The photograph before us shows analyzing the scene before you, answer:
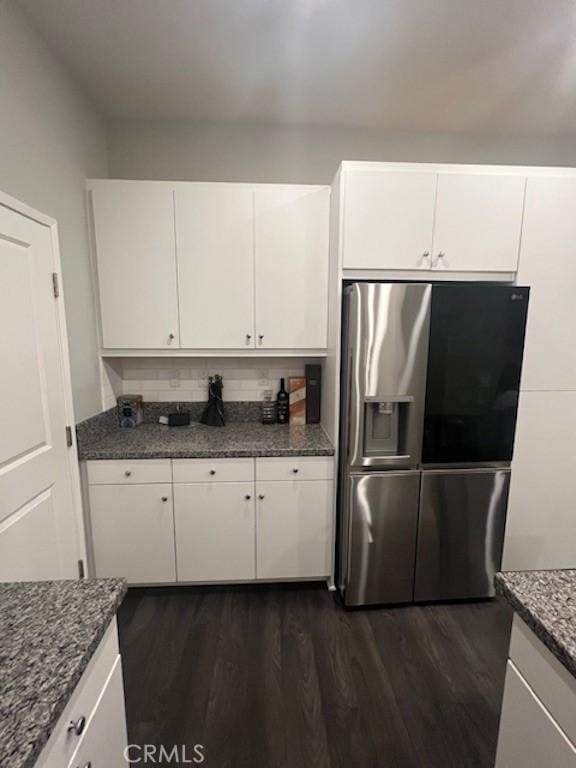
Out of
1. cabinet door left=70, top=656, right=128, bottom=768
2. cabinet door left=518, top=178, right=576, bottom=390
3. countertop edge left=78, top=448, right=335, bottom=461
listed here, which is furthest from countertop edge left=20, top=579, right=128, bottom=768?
cabinet door left=518, top=178, right=576, bottom=390

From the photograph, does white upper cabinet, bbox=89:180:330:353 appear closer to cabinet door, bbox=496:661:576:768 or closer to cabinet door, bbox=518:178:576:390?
cabinet door, bbox=518:178:576:390

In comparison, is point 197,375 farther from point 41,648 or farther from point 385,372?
point 41,648

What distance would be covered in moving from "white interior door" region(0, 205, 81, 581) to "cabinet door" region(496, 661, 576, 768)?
164 cm

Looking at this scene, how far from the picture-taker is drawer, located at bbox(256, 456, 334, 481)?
6.60ft

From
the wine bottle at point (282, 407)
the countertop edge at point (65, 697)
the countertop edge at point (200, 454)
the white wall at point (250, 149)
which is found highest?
the white wall at point (250, 149)

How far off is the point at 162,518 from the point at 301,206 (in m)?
1.94

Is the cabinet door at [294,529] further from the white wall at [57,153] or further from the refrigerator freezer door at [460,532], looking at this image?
the white wall at [57,153]

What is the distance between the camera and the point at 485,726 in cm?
143

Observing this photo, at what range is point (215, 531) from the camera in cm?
205

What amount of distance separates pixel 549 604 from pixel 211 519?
1.62 m

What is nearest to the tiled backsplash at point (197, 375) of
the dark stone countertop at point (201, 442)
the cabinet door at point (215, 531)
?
the dark stone countertop at point (201, 442)

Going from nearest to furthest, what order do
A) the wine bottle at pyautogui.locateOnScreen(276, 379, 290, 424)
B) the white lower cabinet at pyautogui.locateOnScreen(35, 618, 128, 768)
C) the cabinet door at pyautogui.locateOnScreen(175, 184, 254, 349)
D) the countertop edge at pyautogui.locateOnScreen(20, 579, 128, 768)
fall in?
the countertop edge at pyautogui.locateOnScreen(20, 579, 128, 768), the white lower cabinet at pyautogui.locateOnScreen(35, 618, 128, 768), the cabinet door at pyautogui.locateOnScreen(175, 184, 254, 349), the wine bottle at pyautogui.locateOnScreen(276, 379, 290, 424)

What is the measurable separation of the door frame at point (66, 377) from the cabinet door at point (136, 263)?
38 centimetres

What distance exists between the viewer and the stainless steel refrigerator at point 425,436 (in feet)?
5.90
